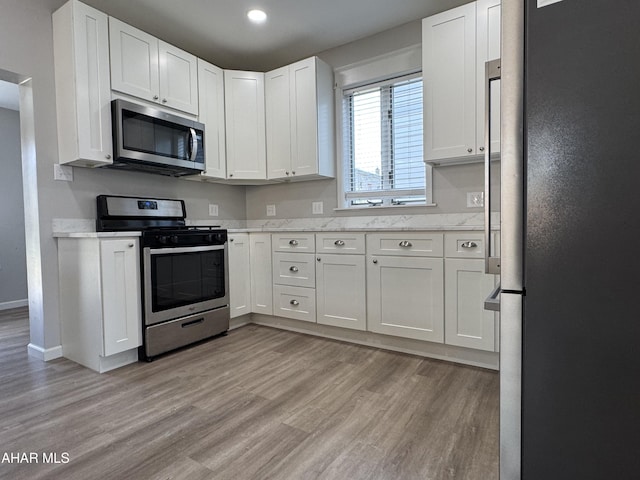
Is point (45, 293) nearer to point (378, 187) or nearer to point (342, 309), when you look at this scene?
point (342, 309)

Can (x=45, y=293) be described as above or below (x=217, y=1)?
below

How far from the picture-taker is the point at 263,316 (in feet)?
10.9

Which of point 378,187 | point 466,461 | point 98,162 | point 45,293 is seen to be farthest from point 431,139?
point 45,293

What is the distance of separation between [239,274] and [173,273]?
0.68 m

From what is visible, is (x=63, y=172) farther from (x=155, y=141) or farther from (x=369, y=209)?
(x=369, y=209)

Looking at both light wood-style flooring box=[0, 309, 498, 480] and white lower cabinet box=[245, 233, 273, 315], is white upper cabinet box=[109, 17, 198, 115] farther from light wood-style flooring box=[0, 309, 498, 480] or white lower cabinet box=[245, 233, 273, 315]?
light wood-style flooring box=[0, 309, 498, 480]

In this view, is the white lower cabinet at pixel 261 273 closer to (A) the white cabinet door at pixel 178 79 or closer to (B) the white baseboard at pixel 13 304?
(A) the white cabinet door at pixel 178 79

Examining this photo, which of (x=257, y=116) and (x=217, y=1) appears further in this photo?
(x=257, y=116)

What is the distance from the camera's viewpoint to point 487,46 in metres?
2.31

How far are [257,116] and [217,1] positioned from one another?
3.25 feet

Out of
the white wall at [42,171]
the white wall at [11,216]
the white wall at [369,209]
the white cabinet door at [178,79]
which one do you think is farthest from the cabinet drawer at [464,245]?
the white wall at [11,216]

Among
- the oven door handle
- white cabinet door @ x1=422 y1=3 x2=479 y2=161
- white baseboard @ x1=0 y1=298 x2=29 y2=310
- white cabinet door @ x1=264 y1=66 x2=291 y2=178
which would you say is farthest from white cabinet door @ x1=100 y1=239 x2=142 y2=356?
white baseboard @ x1=0 y1=298 x2=29 y2=310

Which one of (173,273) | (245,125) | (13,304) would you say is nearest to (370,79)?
(245,125)

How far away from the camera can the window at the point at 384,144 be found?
3000 millimetres
